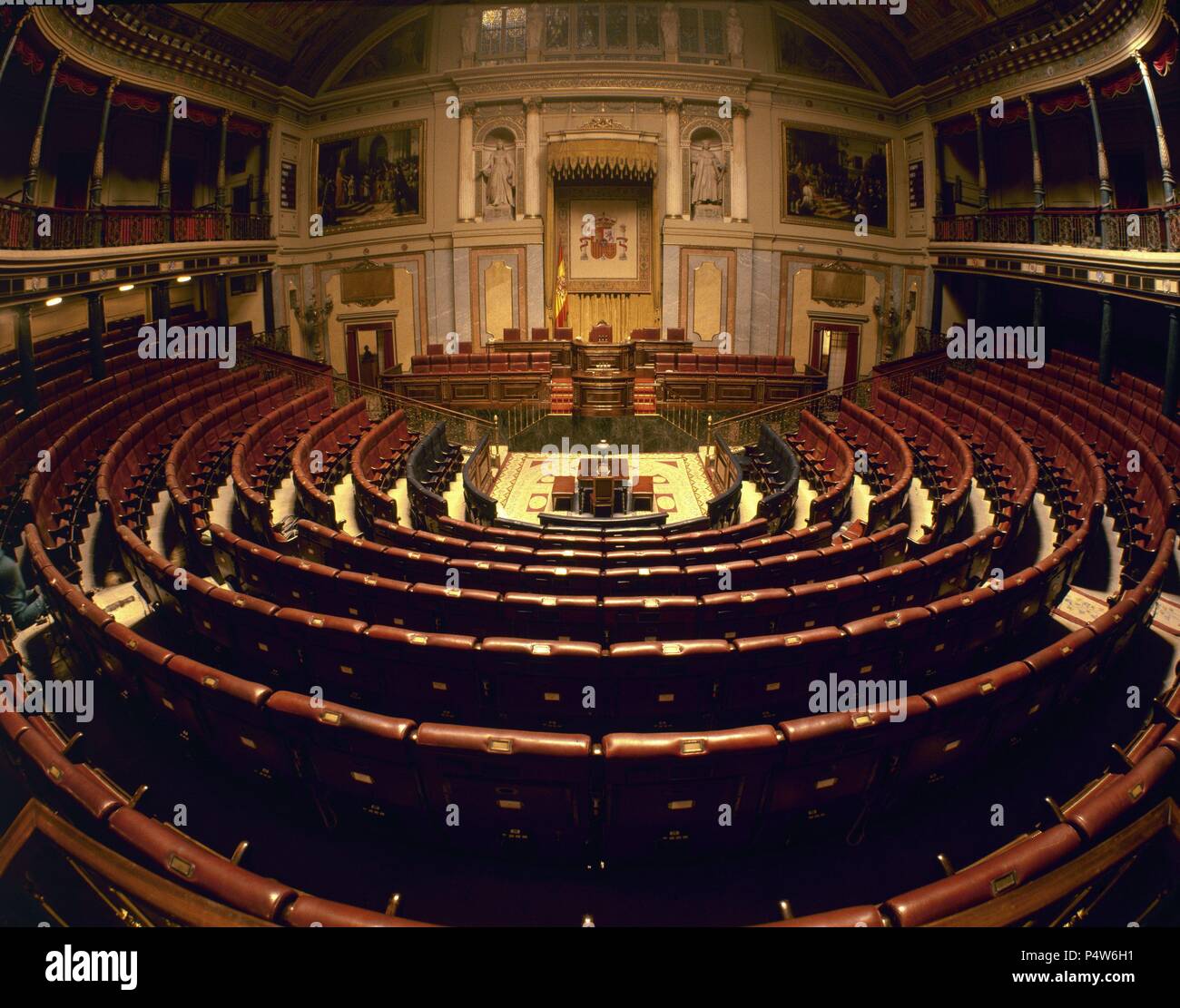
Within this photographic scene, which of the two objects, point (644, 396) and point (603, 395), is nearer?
point (603, 395)

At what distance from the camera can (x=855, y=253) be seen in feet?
53.8

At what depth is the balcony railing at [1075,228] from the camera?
369 inches

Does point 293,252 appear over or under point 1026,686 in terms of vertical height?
over

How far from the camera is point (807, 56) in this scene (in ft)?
51.5

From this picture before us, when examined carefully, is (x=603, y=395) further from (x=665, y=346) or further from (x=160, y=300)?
(x=160, y=300)

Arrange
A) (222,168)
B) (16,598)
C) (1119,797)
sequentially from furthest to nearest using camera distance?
(222,168)
(16,598)
(1119,797)

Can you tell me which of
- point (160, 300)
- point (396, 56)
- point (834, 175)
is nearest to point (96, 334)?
point (160, 300)

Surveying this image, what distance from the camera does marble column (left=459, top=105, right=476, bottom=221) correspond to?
15.9 m

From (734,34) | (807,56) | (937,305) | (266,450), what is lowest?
(266,450)

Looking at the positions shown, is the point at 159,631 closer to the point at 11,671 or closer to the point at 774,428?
the point at 11,671

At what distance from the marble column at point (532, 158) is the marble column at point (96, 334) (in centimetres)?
914

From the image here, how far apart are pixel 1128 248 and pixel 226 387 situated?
14.8m

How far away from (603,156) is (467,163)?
338 centimetres

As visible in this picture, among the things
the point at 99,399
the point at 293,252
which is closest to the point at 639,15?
the point at 293,252
